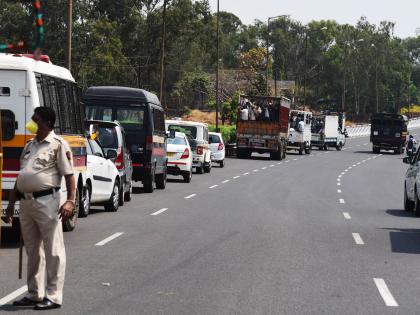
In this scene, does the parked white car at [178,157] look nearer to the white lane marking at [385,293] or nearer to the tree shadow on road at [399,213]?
the tree shadow on road at [399,213]

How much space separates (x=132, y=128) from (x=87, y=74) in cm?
6289

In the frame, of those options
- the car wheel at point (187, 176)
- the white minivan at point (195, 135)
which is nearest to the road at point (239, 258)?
the car wheel at point (187, 176)

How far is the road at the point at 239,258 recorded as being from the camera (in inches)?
406

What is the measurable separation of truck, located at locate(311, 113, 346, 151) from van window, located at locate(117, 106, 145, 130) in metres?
52.5

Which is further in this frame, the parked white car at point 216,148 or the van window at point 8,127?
the parked white car at point 216,148

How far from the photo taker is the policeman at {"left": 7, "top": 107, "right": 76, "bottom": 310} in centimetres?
967

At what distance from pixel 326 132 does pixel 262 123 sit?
2505 cm

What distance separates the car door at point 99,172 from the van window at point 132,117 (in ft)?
18.9

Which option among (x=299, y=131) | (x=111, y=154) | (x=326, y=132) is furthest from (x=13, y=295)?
(x=326, y=132)

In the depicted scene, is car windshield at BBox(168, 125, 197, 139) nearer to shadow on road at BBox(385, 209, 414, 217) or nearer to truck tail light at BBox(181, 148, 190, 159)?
truck tail light at BBox(181, 148, 190, 159)

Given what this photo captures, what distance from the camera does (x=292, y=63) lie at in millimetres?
179000

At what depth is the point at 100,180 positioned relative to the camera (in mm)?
20781

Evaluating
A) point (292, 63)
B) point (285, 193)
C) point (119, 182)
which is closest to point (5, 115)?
point (119, 182)

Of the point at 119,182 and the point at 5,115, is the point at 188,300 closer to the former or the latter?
the point at 5,115
